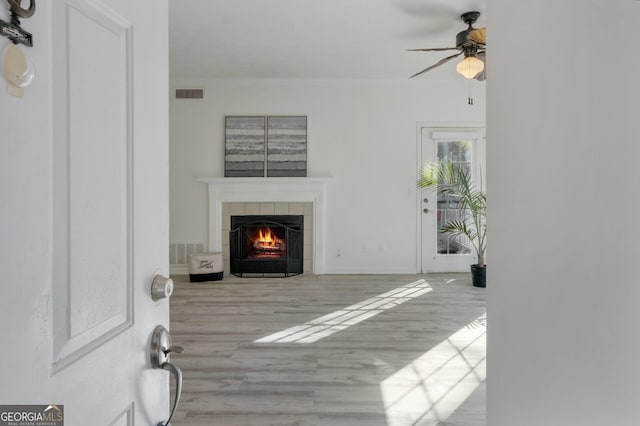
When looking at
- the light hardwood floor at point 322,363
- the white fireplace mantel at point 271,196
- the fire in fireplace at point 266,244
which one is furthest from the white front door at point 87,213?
the fire in fireplace at point 266,244

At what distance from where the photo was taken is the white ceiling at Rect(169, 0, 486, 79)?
363 cm

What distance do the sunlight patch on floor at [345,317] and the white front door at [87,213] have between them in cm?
246

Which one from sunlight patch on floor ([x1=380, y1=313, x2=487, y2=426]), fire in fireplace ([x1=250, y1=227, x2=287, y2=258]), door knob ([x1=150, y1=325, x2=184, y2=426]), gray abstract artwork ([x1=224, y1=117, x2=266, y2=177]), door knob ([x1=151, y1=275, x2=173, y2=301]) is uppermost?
gray abstract artwork ([x1=224, y1=117, x2=266, y2=177])

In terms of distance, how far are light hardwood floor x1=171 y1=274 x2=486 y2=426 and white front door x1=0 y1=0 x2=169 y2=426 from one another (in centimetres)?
148

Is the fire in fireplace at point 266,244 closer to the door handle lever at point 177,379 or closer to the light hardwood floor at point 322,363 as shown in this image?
the light hardwood floor at point 322,363

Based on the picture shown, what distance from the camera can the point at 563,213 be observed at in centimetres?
87

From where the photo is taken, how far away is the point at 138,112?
0.73 metres

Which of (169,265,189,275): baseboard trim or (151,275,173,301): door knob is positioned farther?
(169,265,189,275): baseboard trim

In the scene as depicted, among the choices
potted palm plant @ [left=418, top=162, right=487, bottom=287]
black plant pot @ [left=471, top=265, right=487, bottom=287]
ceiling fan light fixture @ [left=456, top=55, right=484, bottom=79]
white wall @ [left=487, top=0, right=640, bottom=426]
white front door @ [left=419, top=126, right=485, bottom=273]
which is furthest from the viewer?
white front door @ [left=419, top=126, right=485, bottom=273]

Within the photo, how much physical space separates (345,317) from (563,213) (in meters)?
3.12

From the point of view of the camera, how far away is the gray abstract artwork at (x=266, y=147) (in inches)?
230

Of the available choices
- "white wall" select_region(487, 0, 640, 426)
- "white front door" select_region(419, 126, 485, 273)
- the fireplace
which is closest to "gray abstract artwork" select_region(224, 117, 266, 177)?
the fireplace

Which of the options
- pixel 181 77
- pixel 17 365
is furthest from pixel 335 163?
pixel 17 365

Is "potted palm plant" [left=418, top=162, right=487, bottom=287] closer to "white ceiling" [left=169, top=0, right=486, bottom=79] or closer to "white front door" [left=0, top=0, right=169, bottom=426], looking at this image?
"white ceiling" [left=169, top=0, right=486, bottom=79]
